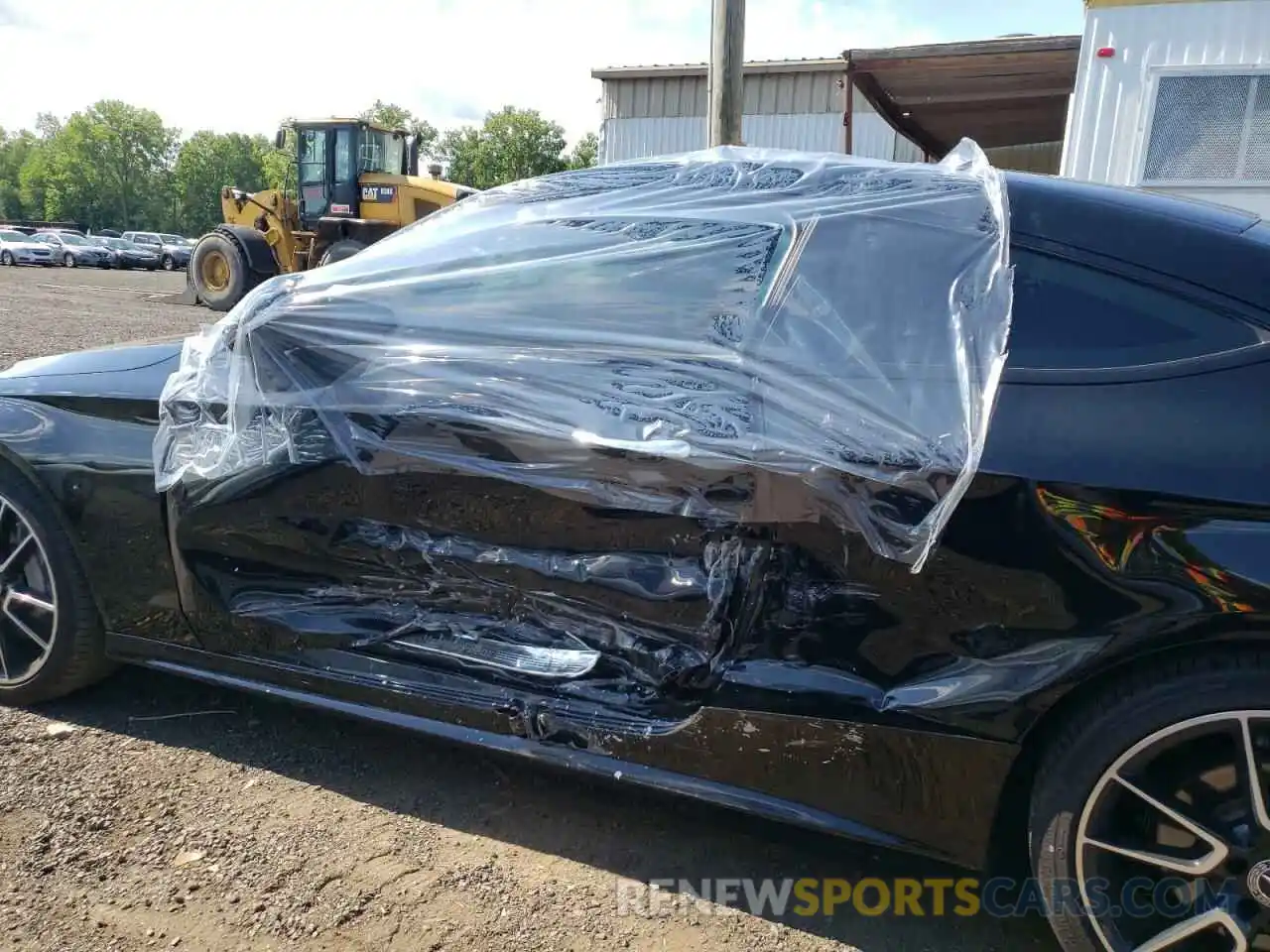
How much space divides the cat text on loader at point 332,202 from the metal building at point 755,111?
4081 mm

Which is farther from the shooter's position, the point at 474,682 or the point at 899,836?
the point at 474,682

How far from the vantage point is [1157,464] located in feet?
5.32

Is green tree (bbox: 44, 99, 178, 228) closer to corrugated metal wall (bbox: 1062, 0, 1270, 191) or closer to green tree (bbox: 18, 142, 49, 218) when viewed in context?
green tree (bbox: 18, 142, 49, 218)

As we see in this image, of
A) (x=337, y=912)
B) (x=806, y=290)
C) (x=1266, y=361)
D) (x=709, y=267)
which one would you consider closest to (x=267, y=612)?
(x=337, y=912)

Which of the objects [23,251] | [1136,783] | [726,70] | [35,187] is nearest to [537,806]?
[1136,783]

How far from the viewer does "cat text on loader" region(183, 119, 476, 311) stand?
45.3ft

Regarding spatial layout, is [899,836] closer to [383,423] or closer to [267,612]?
[383,423]

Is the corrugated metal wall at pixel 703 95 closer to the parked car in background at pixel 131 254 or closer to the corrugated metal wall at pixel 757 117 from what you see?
the corrugated metal wall at pixel 757 117

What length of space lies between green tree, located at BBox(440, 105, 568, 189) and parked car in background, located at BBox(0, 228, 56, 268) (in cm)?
2786

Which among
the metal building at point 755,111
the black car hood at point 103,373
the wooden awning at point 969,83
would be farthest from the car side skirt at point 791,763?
the metal building at point 755,111

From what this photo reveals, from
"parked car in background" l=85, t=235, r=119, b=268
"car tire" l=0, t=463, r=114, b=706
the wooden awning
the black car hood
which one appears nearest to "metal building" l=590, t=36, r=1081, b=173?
the wooden awning

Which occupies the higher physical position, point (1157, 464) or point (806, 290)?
point (806, 290)

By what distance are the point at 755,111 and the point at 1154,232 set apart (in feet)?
54.5

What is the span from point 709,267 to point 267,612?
4.68 feet
